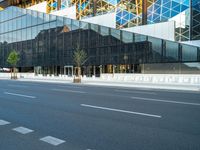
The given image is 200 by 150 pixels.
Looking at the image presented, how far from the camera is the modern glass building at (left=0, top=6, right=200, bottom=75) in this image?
33250mm

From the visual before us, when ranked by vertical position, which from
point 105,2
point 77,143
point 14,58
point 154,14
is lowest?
point 77,143

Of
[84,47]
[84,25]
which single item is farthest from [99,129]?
[84,25]

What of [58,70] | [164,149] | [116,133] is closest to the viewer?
[164,149]

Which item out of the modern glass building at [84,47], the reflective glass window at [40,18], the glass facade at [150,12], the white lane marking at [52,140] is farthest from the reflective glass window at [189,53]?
the reflective glass window at [40,18]

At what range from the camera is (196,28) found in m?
33.2

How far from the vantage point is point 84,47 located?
43375 mm

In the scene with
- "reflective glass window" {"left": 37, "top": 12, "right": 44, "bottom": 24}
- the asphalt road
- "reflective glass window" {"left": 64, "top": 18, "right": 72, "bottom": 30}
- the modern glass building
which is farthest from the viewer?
A: "reflective glass window" {"left": 37, "top": 12, "right": 44, "bottom": 24}

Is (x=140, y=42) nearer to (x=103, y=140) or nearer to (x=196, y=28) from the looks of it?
(x=196, y=28)

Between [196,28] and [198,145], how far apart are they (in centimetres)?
3159

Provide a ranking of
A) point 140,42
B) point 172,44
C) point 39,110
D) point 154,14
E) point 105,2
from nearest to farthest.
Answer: point 39,110 < point 172,44 < point 140,42 < point 154,14 < point 105,2

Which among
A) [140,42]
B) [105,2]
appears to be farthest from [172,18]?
[105,2]

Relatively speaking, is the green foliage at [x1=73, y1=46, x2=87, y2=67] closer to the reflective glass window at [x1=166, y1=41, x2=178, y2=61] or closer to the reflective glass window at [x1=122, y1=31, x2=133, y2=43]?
the reflective glass window at [x1=122, y1=31, x2=133, y2=43]

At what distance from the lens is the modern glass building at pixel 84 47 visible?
3325cm

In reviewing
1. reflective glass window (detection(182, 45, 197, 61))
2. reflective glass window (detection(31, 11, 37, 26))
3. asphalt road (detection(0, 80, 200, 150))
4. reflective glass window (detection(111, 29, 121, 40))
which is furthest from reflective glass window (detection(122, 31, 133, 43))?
asphalt road (detection(0, 80, 200, 150))
